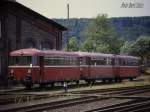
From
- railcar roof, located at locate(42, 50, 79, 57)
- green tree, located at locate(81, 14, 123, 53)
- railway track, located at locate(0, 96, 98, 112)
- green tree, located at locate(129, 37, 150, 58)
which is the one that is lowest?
railway track, located at locate(0, 96, 98, 112)

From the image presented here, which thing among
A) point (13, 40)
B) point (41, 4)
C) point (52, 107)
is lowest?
point (52, 107)

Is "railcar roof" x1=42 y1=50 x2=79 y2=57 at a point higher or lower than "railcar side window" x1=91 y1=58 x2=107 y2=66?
higher

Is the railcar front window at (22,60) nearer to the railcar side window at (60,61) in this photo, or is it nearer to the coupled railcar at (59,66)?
the coupled railcar at (59,66)

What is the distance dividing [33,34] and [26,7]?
2.98 m

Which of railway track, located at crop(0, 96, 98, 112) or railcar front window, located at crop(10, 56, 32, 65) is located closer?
railway track, located at crop(0, 96, 98, 112)

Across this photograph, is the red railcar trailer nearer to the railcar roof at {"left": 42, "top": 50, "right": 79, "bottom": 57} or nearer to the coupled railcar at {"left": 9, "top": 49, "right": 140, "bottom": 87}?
the coupled railcar at {"left": 9, "top": 49, "right": 140, "bottom": 87}

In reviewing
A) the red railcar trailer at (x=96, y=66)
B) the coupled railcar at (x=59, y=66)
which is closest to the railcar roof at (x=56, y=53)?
the coupled railcar at (x=59, y=66)

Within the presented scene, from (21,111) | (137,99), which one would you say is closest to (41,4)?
(137,99)

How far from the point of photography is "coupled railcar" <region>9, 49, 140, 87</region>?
89.4 feet

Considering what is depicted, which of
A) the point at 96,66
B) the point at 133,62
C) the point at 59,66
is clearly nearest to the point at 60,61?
the point at 59,66

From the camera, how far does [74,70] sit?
31938 mm

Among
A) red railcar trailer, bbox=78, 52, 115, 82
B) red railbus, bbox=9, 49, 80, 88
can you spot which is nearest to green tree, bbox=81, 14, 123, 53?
red railcar trailer, bbox=78, 52, 115, 82

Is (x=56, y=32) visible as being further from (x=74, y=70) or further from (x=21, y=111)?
(x=21, y=111)

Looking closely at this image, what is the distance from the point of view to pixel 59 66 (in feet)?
96.8
